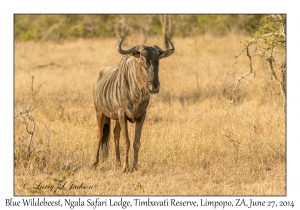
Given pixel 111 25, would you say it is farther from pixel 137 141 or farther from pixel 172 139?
pixel 137 141

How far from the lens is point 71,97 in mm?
12633

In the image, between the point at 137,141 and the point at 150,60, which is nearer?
the point at 150,60

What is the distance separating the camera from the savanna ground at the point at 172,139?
281 inches

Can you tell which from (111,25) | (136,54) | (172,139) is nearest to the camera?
(136,54)

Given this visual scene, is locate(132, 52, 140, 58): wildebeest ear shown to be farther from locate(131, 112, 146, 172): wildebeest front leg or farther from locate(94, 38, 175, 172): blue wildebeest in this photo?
locate(131, 112, 146, 172): wildebeest front leg

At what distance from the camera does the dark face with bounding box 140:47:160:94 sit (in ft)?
23.3

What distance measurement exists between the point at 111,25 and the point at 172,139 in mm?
19308

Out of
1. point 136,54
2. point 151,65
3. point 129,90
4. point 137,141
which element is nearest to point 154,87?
point 151,65

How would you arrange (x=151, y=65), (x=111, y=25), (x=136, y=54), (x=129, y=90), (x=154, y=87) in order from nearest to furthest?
1. (x=154, y=87)
2. (x=151, y=65)
3. (x=136, y=54)
4. (x=129, y=90)
5. (x=111, y=25)

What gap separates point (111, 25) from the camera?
1085 inches

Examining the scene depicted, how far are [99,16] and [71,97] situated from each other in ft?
54.0

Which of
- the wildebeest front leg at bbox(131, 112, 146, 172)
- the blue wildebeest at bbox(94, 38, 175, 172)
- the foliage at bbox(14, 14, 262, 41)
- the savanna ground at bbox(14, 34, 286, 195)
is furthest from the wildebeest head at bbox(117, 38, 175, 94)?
the foliage at bbox(14, 14, 262, 41)

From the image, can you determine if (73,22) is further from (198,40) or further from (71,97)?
(71,97)

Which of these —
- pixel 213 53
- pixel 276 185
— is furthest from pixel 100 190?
pixel 213 53
